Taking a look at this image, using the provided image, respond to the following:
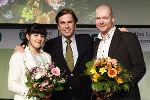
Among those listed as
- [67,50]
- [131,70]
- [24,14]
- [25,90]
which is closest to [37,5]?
[24,14]

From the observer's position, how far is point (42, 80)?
2.40 metres

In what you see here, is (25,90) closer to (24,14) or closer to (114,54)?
(114,54)

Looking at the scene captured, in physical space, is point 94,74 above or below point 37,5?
below

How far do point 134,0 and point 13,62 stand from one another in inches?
136

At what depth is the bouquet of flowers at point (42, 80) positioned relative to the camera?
2349 mm

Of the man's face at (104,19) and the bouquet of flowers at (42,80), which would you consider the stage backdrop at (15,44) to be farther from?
the bouquet of flowers at (42,80)

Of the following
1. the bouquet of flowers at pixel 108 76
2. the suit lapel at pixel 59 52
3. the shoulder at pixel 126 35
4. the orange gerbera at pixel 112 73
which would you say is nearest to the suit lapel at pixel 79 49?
the suit lapel at pixel 59 52

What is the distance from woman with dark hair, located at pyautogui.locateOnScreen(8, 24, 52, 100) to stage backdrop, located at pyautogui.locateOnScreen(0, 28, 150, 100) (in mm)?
2500

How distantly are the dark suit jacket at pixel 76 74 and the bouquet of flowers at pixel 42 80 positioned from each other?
9.8 inches

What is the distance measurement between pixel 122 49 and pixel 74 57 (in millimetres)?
674

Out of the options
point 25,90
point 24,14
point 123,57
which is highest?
point 24,14

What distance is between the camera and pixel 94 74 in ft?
7.04

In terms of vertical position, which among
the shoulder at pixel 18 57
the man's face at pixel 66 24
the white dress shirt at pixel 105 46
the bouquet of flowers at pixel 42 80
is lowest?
the bouquet of flowers at pixel 42 80

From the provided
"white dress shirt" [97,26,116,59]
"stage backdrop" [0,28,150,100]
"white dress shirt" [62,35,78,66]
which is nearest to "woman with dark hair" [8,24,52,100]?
"white dress shirt" [62,35,78,66]
